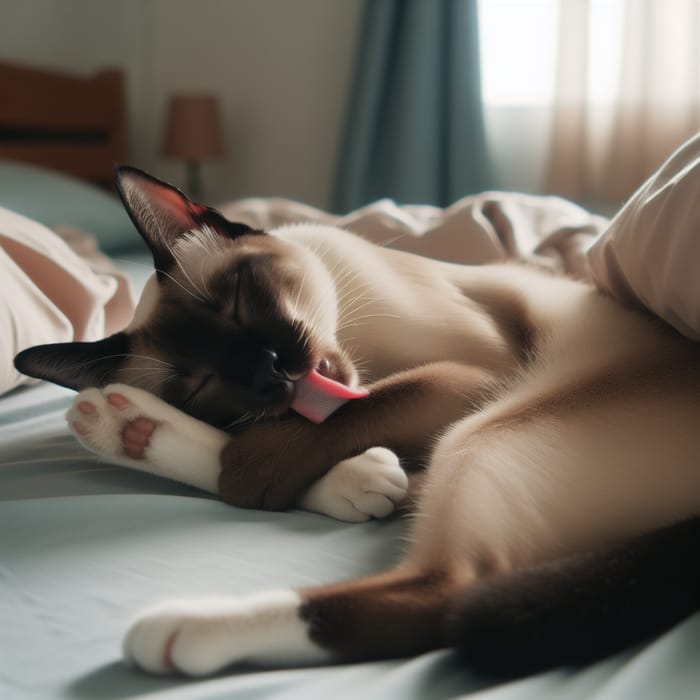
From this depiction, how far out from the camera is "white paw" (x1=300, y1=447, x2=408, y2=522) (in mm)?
890

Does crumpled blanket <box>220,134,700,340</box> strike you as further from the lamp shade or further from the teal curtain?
the lamp shade

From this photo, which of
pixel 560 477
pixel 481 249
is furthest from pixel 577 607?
pixel 481 249

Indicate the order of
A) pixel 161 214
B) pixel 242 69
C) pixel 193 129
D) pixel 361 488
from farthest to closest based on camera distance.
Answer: pixel 242 69 < pixel 193 129 < pixel 161 214 < pixel 361 488

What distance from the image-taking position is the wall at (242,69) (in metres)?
4.19

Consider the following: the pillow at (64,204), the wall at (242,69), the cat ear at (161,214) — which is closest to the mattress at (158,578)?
the cat ear at (161,214)

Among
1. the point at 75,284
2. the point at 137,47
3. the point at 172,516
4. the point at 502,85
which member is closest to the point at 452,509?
the point at 172,516

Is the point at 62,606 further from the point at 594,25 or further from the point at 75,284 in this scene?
the point at 594,25

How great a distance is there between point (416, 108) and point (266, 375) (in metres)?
3.12

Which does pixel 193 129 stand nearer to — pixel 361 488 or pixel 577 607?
pixel 361 488

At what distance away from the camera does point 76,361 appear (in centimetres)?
107

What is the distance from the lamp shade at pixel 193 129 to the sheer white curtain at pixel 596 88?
136 cm

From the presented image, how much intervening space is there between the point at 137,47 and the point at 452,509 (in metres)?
4.44

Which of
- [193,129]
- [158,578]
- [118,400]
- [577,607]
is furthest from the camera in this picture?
[193,129]

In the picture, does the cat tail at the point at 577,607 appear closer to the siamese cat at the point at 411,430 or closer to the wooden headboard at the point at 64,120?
the siamese cat at the point at 411,430
